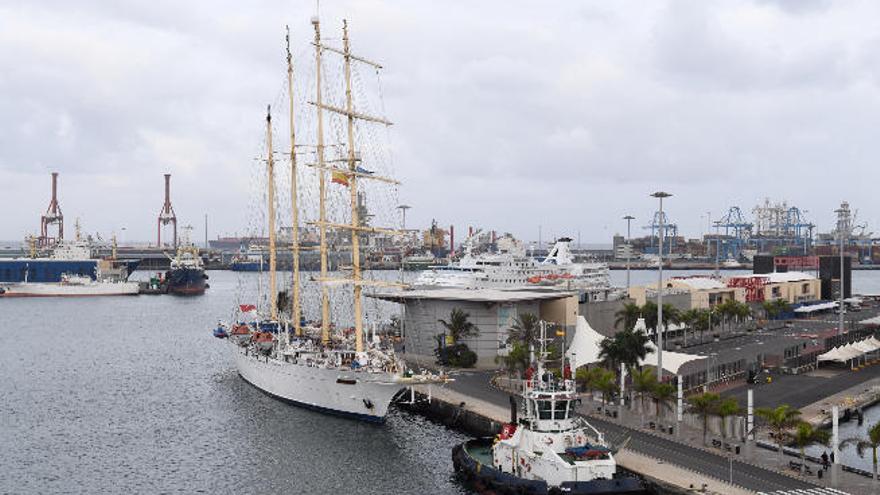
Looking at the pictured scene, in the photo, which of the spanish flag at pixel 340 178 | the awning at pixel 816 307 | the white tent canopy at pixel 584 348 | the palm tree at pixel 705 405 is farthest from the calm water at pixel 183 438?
the awning at pixel 816 307

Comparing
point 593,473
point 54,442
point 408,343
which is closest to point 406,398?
point 408,343

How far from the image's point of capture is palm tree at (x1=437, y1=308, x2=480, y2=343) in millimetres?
73438

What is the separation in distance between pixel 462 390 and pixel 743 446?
22734 mm

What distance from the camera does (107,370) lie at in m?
86.6

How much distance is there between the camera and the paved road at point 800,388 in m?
58.9

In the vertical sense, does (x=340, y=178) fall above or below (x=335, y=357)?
above

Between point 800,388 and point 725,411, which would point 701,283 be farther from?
point 725,411

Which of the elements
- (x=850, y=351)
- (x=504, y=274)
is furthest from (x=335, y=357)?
(x=504, y=274)

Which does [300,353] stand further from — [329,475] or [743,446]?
[743,446]

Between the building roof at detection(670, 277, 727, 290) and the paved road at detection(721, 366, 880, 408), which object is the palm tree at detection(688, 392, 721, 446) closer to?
Answer: the paved road at detection(721, 366, 880, 408)

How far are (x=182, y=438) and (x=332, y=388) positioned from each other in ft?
34.3

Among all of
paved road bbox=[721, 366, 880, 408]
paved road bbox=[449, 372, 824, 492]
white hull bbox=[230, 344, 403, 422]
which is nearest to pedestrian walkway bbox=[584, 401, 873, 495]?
paved road bbox=[449, 372, 824, 492]

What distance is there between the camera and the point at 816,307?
377 ft

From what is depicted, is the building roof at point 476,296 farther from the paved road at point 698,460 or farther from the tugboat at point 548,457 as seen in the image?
the tugboat at point 548,457
